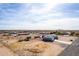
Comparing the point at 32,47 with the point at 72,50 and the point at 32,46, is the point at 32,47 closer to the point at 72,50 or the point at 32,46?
the point at 32,46

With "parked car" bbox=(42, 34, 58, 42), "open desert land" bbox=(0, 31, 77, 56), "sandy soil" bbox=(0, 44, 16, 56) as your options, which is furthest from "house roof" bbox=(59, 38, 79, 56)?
"sandy soil" bbox=(0, 44, 16, 56)

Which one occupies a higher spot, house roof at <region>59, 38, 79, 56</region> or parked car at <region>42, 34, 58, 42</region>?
parked car at <region>42, 34, 58, 42</region>

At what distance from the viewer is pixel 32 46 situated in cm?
171

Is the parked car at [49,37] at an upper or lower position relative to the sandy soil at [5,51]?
upper

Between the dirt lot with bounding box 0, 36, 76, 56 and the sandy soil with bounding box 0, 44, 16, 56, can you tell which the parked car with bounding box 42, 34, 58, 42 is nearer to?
the dirt lot with bounding box 0, 36, 76, 56

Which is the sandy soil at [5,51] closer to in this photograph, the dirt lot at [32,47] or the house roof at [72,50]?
the dirt lot at [32,47]

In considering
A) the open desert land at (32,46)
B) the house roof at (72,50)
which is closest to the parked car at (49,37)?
the open desert land at (32,46)

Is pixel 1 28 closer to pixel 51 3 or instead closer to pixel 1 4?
pixel 1 4

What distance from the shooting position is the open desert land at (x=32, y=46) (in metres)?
1.70

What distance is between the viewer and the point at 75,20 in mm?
1687

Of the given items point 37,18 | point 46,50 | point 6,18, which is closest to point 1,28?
point 6,18

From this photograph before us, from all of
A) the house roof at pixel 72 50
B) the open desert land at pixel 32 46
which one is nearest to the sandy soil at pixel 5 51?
the open desert land at pixel 32 46

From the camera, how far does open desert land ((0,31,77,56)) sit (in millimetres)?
Result: 1701

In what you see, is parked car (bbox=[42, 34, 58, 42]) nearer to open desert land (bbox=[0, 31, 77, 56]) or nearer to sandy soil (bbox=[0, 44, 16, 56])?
open desert land (bbox=[0, 31, 77, 56])
